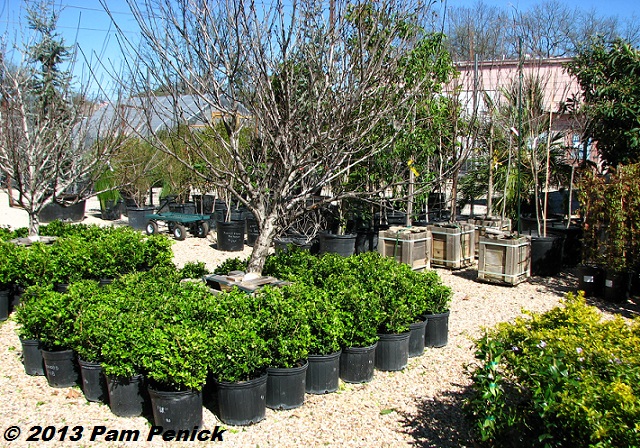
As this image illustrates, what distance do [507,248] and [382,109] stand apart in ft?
13.9

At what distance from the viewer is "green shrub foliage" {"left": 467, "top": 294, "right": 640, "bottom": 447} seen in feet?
8.77

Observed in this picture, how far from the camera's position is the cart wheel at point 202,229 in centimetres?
1352

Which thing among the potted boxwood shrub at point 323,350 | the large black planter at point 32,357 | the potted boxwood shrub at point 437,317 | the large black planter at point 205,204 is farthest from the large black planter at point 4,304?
the large black planter at point 205,204

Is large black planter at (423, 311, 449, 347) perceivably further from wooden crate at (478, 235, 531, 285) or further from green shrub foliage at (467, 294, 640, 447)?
wooden crate at (478, 235, 531, 285)

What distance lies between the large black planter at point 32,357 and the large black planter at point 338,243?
5.80 metres

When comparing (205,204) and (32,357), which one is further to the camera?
(205,204)

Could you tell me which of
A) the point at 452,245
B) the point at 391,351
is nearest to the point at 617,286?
the point at 452,245

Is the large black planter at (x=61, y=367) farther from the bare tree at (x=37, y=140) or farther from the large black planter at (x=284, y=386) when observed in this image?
the bare tree at (x=37, y=140)

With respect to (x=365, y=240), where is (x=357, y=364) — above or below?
below

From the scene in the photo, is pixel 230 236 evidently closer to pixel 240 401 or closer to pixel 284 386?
pixel 284 386

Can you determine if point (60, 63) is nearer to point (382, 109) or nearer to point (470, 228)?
point (470, 228)

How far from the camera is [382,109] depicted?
5445mm

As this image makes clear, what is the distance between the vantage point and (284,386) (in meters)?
4.46

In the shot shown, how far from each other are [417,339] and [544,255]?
4631 mm
